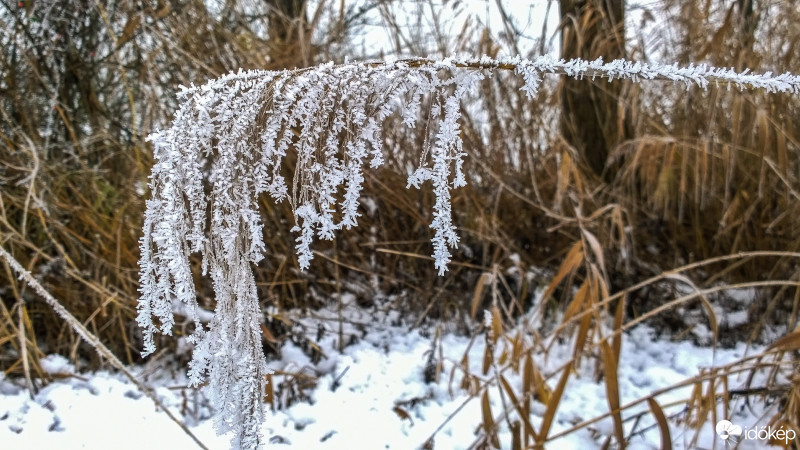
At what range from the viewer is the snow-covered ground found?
64.6 inches

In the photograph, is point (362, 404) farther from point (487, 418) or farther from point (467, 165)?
point (467, 165)

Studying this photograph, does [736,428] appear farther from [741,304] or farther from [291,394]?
[291,394]

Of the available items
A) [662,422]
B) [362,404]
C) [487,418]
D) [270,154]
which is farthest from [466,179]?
[270,154]

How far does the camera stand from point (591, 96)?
2723 mm

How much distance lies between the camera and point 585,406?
1.96 meters

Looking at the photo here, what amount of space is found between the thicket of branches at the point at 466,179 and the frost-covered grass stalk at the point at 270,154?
4.59 feet

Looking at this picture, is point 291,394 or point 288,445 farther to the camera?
point 291,394

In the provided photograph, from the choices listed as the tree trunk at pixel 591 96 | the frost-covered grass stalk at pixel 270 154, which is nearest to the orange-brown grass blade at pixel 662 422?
the frost-covered grass stalk at pixel 270 154

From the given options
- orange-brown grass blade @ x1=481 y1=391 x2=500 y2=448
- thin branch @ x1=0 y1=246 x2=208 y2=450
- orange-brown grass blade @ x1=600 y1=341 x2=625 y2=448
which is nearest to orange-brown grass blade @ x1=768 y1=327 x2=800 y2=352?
orange-brown grass blade @ x1=600 y1=341 x2=625 y2=448

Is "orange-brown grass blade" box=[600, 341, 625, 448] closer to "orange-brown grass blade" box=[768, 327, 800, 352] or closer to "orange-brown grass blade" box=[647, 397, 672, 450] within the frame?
"orange-brown grass blade" box=[647, 397, 672, 450]

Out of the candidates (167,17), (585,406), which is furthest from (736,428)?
(167,17)

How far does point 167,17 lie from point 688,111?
7.66ft

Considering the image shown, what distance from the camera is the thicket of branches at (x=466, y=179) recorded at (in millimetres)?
2186

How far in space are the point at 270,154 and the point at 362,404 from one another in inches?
56.6
